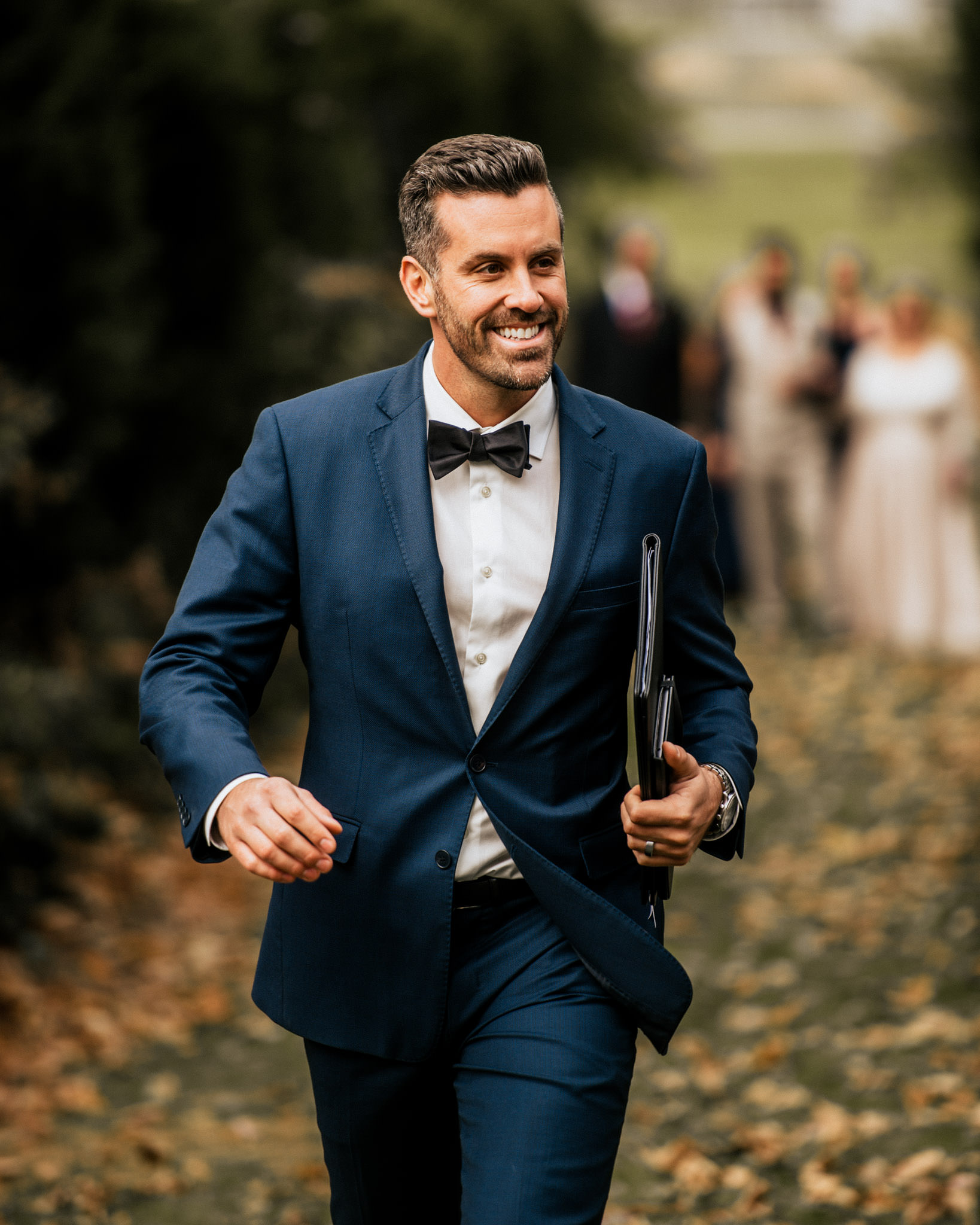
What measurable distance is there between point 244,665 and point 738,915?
5055 mm

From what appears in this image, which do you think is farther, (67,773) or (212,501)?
(212,501)

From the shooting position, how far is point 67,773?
23.3ft

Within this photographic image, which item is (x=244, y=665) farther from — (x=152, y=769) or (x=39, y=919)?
(x=152, y=769)

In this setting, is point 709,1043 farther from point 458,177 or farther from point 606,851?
point 458,177

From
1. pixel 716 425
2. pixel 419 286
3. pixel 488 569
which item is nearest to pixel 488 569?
pixel 488 569

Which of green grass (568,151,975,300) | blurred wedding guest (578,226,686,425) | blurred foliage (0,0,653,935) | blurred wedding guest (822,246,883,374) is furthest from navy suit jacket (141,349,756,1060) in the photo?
green grass (568,151,975,300)

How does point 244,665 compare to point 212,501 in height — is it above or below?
below

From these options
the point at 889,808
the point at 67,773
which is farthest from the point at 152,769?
the point at 889,808

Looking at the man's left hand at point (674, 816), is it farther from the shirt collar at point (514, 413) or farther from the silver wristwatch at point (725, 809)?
the shirt collar at point (514, 413)

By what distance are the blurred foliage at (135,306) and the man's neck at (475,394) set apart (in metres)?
3.65

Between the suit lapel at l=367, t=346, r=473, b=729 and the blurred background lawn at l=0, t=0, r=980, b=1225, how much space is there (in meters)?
2.69

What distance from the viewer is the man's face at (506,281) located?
112 inches

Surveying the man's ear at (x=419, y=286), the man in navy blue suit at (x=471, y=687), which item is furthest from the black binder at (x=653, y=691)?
the man's ear at (x=419, y=286)

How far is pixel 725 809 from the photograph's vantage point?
9.50 ft
